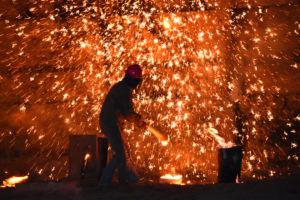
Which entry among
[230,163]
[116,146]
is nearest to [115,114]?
[116,146]

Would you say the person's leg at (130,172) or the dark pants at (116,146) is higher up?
the dark pants at (116,146)

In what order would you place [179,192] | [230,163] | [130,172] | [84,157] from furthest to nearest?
[84,157]
[130,172]
[230,163]
[179,192]

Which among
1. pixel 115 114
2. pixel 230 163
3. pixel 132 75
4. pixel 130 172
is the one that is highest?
pixel 132 75

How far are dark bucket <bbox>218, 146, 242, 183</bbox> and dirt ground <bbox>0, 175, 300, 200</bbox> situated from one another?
708mm

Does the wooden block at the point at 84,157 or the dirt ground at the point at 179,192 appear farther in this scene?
the wooden block at the point at 84,157

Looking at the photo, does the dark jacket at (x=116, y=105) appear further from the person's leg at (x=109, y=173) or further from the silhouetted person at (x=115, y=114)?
the person's leg at (x=109, y=173)

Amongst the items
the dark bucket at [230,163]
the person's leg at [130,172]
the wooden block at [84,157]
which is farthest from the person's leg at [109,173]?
the dark bucket at [230,163]

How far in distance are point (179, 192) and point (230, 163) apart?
3.62 feet

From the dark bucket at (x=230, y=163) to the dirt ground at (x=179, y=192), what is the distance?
0.71m

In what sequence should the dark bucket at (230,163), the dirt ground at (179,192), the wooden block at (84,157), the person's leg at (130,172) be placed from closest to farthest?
the dirt ground at (179,192) < the dark bucket at (230,163) < the person's leg at (130,172) < the wooden block at (84,157)

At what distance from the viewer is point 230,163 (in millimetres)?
3494

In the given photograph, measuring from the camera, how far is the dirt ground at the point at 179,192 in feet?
8.13

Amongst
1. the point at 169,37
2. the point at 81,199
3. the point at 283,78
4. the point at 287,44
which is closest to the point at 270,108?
the point at 283,78

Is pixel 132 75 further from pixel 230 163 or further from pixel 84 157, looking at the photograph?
pixel 230 163
